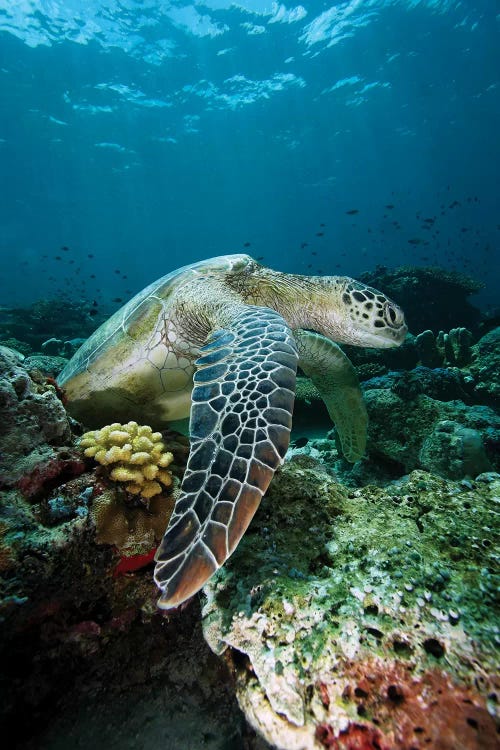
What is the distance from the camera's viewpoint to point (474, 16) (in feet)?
68.9

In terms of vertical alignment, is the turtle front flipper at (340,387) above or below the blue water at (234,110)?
below

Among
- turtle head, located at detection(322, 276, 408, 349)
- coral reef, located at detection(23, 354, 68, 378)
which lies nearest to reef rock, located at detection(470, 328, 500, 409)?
turtle head, located at detection(322, 276, 408, 349)

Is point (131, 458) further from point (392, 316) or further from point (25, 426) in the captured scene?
point (392, 316)

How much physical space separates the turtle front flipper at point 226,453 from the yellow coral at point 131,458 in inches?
16.5

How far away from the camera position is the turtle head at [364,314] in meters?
3.01

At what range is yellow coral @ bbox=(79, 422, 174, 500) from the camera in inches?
66.7

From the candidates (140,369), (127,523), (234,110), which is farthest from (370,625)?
(234,110)

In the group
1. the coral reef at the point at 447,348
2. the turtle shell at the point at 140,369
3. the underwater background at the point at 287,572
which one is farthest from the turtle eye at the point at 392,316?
the coral reef at the point at 447,348

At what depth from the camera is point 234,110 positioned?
98.4 feet

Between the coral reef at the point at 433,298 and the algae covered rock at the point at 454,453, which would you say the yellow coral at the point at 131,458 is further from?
the coral reef at the point at 433,298

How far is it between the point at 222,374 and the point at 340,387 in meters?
2.32

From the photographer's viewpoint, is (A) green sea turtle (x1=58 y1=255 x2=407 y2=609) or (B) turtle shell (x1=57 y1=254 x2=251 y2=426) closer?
(A) green sea turtle (x1=58 y1=255 x2=407 y2=609)

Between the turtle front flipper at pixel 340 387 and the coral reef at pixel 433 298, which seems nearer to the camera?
the turtle front flipper at pixel 340 387

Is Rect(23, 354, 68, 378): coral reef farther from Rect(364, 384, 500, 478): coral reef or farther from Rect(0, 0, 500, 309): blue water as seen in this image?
Rect(0, 0, 500, 309): blue water
